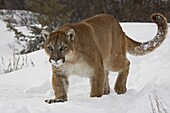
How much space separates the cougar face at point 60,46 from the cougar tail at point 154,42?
5.32ft

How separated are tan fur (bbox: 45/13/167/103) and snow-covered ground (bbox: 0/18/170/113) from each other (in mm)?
264

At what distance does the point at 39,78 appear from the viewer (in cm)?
859

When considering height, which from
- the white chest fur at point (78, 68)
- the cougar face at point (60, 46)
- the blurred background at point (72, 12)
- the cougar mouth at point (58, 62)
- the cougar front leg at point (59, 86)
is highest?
the cougar face at point (60, 46)

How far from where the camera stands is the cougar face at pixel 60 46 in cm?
563

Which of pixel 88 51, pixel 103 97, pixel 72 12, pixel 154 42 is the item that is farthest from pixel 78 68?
pixel 72 12

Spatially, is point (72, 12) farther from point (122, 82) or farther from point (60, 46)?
point (60, 46)

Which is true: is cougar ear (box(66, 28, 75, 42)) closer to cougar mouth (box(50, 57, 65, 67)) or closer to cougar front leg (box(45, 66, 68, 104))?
cougar mouth (box(50, 57, 65, 67))

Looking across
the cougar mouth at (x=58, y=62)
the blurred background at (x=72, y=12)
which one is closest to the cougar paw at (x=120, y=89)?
the cougar mouth at (x=58, y=62)

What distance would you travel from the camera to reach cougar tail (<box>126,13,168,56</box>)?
6.99 m

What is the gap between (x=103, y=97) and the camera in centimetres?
566

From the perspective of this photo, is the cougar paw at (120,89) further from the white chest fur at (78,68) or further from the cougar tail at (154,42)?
the white chest fur at (78,68)

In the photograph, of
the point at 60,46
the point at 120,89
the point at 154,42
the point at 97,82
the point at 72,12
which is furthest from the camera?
the point at 72,12

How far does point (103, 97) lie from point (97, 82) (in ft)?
1.47

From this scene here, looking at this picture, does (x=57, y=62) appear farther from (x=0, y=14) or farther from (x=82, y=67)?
(x=0, y=14)
